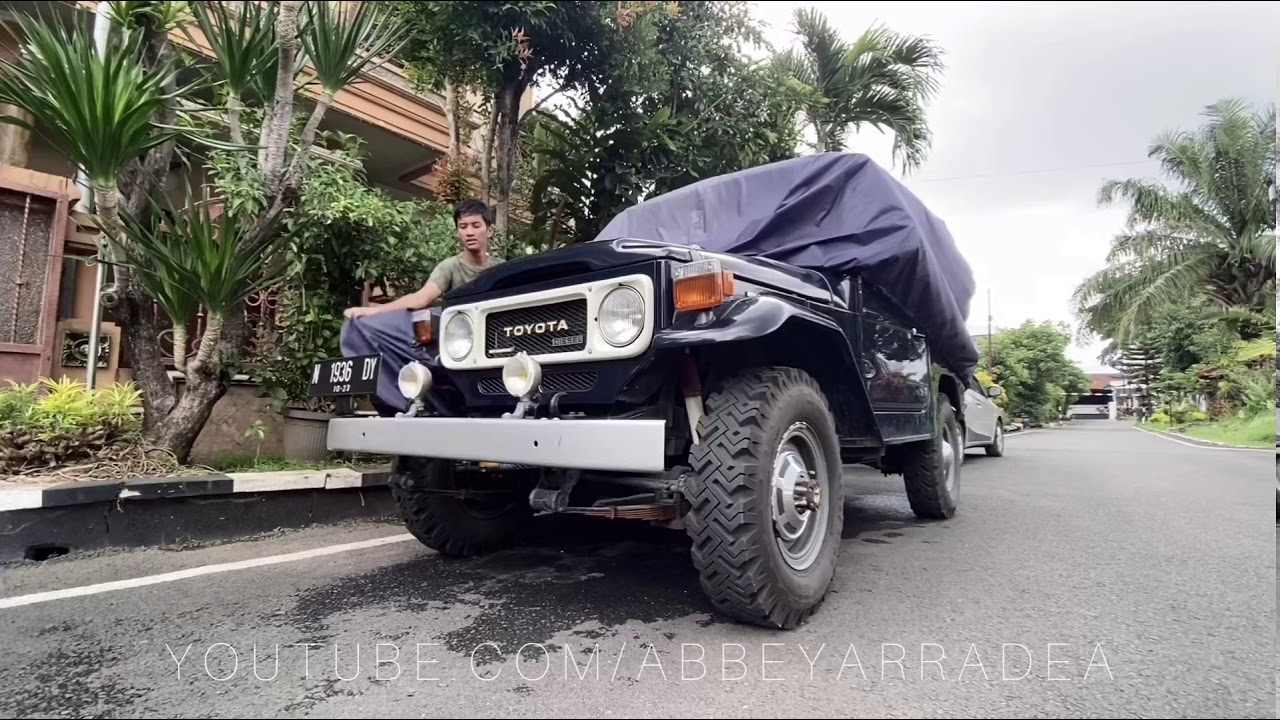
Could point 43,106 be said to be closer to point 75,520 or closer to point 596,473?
point 75,520

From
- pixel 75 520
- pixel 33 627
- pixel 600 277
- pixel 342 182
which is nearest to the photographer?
pixel 33 627

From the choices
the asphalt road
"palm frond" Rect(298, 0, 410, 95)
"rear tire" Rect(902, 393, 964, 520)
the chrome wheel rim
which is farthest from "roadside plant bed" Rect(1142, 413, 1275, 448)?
"palm frond" Rect(298, 0, 410, 95)

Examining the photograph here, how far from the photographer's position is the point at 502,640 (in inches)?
89.2

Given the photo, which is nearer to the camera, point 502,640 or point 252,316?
point 502,640

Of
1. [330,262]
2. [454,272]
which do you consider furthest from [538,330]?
[330,262]

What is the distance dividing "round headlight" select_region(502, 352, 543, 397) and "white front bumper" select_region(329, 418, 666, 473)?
156 mm

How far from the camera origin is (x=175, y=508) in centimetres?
371

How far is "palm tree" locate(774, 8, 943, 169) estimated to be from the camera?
883 centimetres

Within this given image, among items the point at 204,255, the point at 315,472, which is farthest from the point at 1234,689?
the point at 204,255

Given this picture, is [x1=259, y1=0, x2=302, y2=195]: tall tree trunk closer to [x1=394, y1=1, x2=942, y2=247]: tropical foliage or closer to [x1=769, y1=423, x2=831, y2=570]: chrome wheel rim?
[x1=394, y1=1, x2=942, y2=247]: tropical foliage

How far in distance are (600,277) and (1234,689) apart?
90.2 inches

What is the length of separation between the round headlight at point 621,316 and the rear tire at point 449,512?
1065 millimetres

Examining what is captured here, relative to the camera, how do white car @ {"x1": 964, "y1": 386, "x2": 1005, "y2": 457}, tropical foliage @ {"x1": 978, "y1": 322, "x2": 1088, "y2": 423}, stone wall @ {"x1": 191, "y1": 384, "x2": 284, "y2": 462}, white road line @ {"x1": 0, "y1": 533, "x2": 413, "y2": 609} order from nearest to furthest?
white road line @ {"x1": 0, "y1": 533, "x2": 413, "y2": 609}
stone wall @ {"x1": 191, "y1": 384, "x2": 284, "y2": 462}
white car @ {"x1": 964, "y1": 386, "x2": 1005, "y2": 457}
tropical foliage @ {"x1": 978, "y1": 322, "x2": 1088, "y2": 423}

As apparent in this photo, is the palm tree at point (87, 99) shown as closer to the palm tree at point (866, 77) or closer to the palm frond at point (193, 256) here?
the palm frond at point (193, 256)
